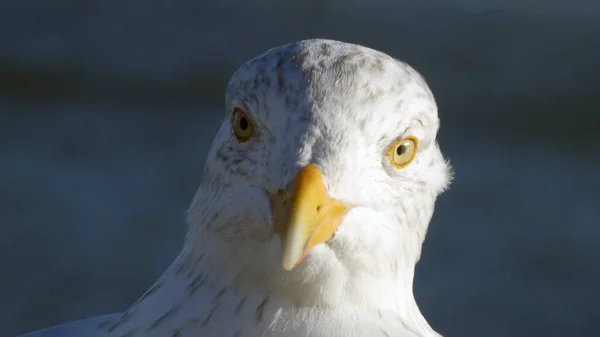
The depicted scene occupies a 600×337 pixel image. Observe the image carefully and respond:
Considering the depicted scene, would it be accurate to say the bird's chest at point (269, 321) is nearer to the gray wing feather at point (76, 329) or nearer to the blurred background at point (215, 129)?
the gray wing feather at point (76, 329)

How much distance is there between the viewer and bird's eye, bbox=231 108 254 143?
2508 millimetres

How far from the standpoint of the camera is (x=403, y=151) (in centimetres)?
256

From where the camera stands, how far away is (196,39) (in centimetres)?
603

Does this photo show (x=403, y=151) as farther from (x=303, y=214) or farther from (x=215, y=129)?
(x=215, y=129)

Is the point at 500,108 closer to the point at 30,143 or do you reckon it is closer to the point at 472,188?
the point at 472,188

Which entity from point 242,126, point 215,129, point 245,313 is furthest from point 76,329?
point 215,129

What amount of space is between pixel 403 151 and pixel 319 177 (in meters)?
0.30

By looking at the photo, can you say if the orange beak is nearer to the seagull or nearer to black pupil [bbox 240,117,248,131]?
the seagull

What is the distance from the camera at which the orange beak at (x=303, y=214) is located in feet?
7.43

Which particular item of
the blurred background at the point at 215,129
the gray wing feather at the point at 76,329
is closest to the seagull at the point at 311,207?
the gray wing feather at the point at 76,329

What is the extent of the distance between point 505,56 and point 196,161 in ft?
4.87

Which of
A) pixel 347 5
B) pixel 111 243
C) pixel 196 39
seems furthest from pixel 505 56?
pixel 111 243

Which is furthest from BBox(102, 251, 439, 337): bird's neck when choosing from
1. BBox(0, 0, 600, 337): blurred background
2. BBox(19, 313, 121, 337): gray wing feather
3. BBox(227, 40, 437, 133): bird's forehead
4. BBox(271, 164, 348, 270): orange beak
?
BBox(0, 0, 600, 337): blurred background

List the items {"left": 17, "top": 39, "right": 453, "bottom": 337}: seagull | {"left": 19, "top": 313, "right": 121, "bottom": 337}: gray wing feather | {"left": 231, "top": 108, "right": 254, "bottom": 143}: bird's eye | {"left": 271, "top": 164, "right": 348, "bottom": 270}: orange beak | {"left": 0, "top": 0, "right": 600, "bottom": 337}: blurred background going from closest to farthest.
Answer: {"left": 271, "top": 164, "right": 348, "bottom": 270}: orange beak → {"left": 17, "top": 39, "right": 453, "bottom": 337}: seagull → {"left": 231, "top": 108, "right": 254, "bottom": 143}: bird's eye → {"left": 19, "top": 313, "right": 121, "bottom": 337}: gray wing feather → {"left": 0, "top": 0, "right": 600, "bottom": 337}: blurred background
